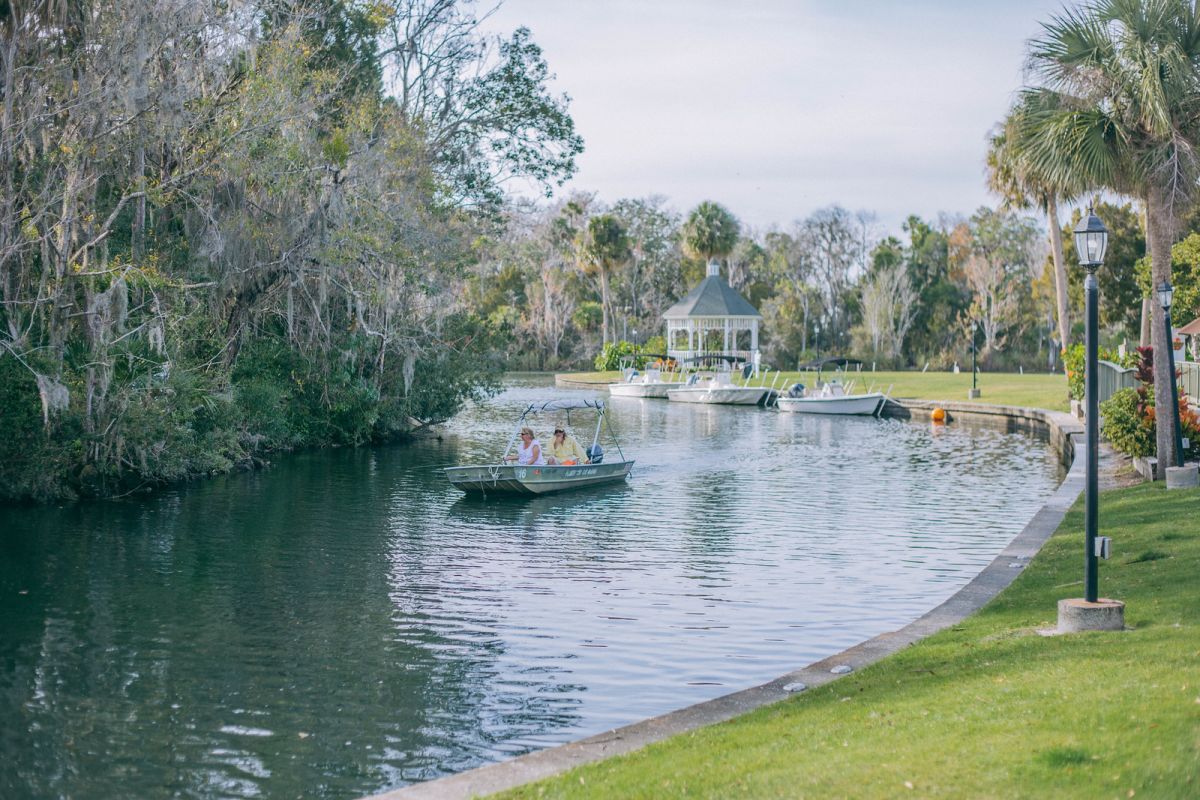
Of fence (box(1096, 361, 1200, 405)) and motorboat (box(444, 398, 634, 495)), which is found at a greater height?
fence (box(1096, 361, 1200, 405))

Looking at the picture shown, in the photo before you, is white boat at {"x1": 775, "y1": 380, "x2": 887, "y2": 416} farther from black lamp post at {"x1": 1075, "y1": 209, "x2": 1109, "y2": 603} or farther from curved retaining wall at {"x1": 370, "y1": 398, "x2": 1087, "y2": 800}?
black lamp post at {"x1": 1075, "y1": 209, "x2": 1109, "y2": 603}

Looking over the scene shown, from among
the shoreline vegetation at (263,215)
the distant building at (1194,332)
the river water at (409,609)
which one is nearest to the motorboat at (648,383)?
the shoreline vegetation at (263,215)

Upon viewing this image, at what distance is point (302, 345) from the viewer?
3381 centimetres

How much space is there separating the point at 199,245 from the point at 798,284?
262ft

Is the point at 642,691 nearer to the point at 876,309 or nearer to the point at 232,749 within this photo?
the point at 232,749

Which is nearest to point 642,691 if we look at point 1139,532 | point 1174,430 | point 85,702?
point 85,702

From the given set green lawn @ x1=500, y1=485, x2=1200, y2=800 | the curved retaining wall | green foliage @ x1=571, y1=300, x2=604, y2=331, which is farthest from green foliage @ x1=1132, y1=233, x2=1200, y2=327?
green foliage @ x1=571, y1=300, x2=604, y2=331

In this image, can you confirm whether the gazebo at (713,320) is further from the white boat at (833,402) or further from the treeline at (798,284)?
the white boat at (833,402)

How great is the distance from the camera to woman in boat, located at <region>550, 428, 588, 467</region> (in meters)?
28.2

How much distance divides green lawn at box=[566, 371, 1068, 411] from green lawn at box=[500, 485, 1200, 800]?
3994 centimetres

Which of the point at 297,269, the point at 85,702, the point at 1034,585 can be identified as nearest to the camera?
the point at 85,702

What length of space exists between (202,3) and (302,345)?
10809 millimetres

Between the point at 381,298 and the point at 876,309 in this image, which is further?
the point at 876,309

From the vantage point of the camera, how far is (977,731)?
8117 millimetres
